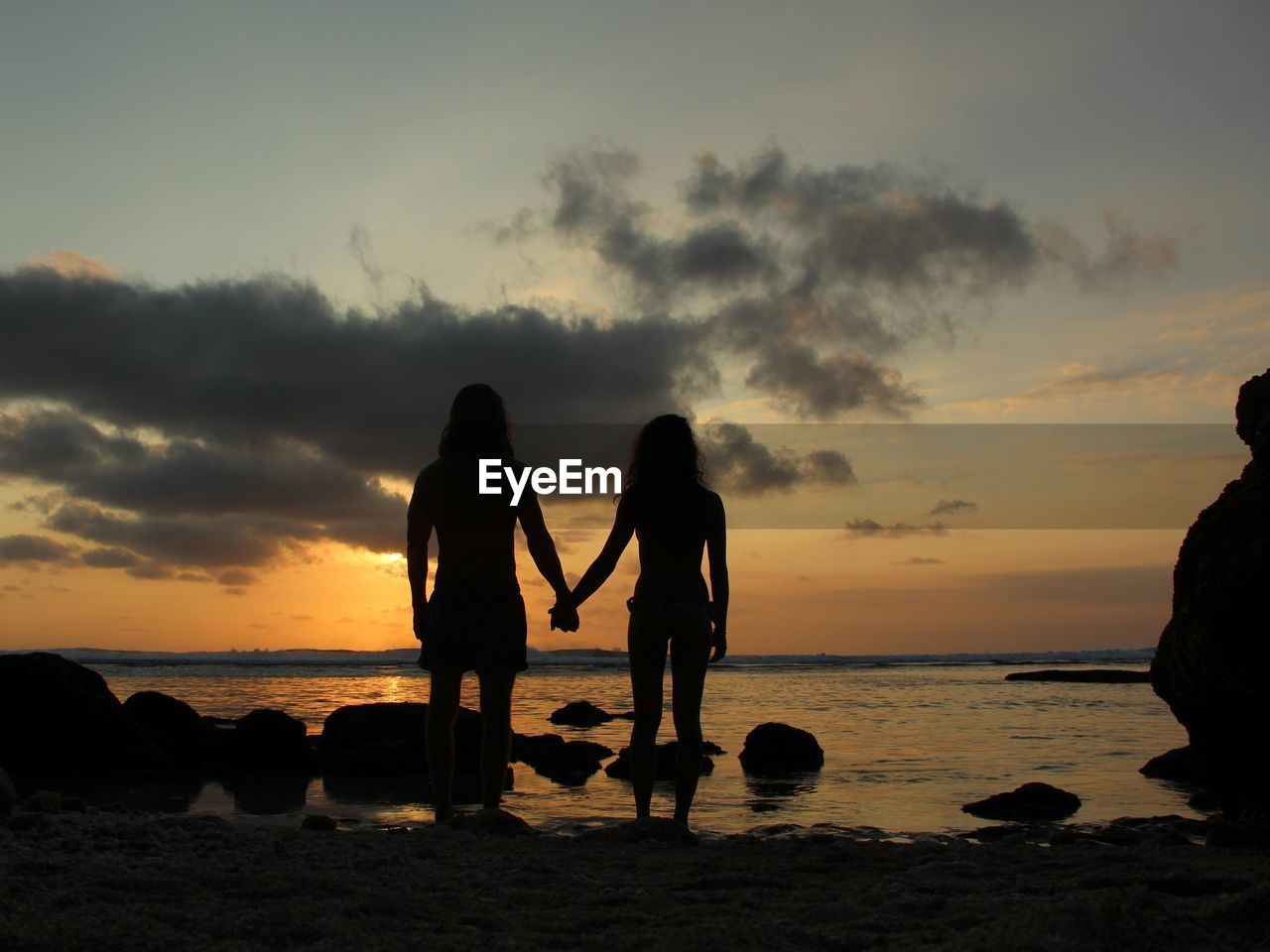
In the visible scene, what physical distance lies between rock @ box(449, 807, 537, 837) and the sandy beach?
7.8 inches

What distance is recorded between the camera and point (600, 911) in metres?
4.21

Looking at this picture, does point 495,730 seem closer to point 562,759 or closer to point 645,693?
point 645,693

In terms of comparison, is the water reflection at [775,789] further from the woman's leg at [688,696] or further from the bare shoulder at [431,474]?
the bare shoulder at [431,474]

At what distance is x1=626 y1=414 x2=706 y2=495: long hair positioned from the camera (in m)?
6.55

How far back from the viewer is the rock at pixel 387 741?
37.9ft

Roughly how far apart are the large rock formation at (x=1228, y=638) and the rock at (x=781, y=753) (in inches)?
171

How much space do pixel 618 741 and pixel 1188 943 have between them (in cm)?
1311

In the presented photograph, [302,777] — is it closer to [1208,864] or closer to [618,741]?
[618,741]

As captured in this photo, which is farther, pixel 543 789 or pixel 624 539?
pixel 543 789

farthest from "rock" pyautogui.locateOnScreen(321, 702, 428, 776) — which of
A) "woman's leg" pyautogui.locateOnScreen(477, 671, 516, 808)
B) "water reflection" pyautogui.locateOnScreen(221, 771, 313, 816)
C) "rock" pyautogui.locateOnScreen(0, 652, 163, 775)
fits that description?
"woman's leg" pyautogui.locateOnScreen(477, 671, 516, 808)

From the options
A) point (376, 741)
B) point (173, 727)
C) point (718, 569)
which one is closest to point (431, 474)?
point (718, 569)

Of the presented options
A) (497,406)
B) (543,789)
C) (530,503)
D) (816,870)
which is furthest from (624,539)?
(543,789)

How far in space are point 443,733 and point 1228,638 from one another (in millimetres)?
5287

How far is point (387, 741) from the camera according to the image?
39.1ft
